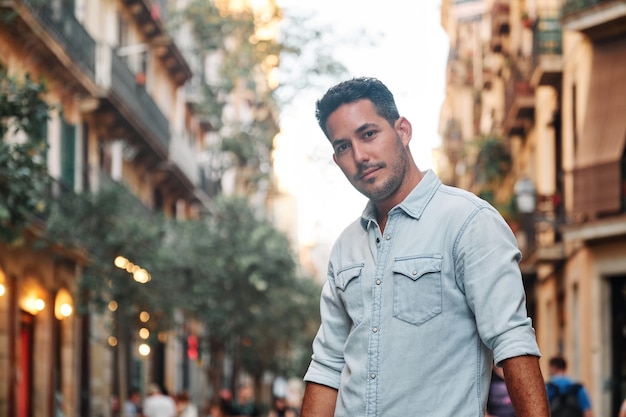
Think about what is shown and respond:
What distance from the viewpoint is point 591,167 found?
76.0 feet

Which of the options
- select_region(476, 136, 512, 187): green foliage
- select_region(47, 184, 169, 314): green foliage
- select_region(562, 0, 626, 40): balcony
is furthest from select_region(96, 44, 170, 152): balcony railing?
select_region(562, 0, 626, 40): balcony

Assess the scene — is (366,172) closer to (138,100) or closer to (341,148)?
(341,148)

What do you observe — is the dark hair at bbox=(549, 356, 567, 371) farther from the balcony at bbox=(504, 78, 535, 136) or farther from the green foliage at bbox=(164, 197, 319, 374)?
the green foliage at bbox=(164, 197, 319, 374)

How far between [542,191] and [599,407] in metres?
7.47

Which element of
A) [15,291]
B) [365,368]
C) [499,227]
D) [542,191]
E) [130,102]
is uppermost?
[130,102]

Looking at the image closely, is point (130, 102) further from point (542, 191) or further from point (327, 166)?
point (542, 191)

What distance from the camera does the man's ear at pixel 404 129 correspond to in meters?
3.87

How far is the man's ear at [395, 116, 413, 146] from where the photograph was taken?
3.87 meters

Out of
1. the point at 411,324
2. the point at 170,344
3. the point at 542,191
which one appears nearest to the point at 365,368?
the point at 411,324

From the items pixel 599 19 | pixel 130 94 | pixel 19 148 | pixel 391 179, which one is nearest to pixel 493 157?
pixel 130 94

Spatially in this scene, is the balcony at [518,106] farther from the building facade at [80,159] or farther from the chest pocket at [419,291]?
the chest pocket at [419,291]

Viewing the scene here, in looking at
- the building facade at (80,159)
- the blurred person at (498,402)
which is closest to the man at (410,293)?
the blurred person at (498,402)

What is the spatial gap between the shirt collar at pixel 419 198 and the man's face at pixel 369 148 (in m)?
0.05

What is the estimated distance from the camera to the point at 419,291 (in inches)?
143
